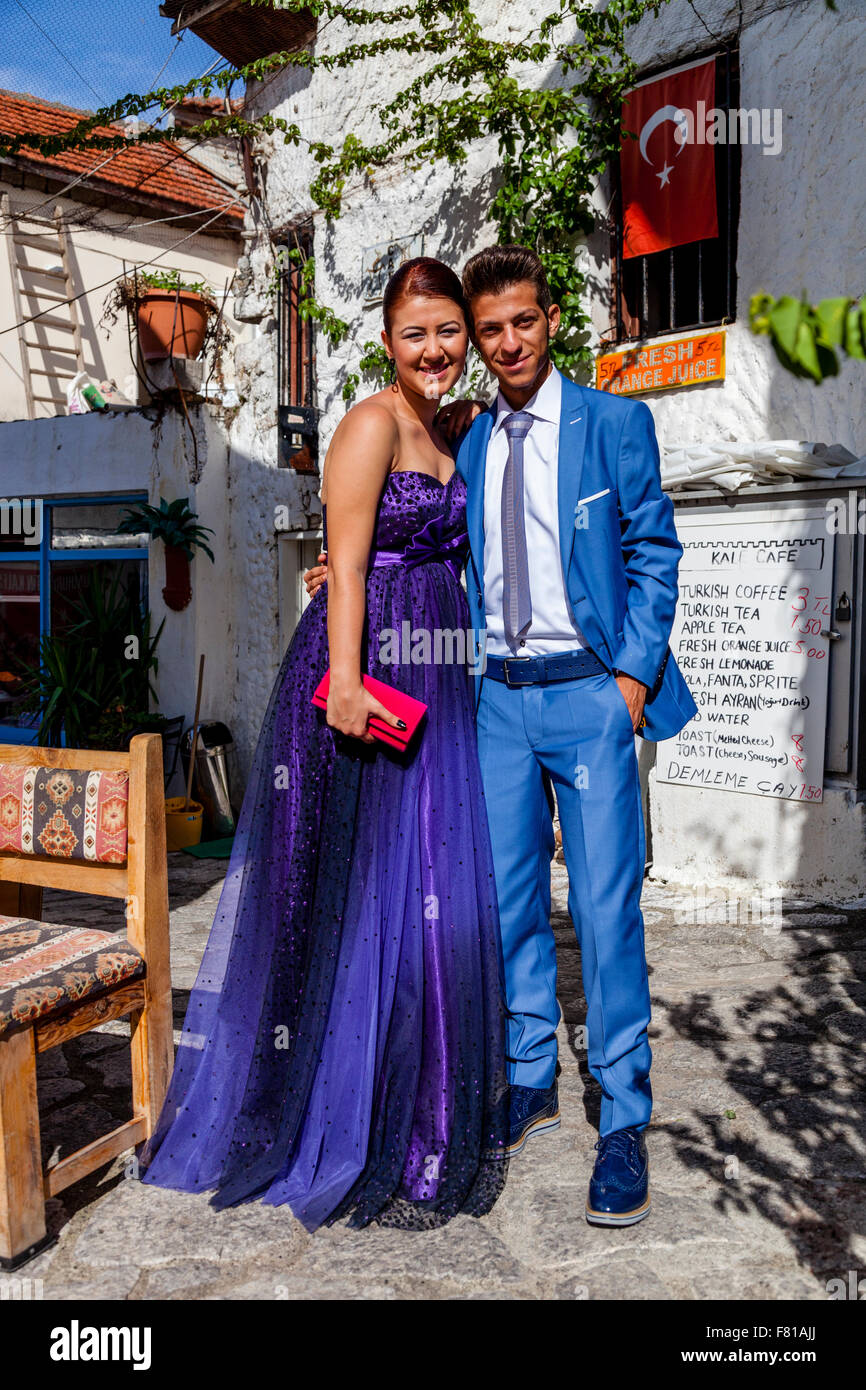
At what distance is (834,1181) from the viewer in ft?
8.62

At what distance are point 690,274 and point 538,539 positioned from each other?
408 cm

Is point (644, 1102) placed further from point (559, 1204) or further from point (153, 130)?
point (153, 130)

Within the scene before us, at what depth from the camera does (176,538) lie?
26.9 ft

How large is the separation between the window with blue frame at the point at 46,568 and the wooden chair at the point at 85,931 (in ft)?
20.2

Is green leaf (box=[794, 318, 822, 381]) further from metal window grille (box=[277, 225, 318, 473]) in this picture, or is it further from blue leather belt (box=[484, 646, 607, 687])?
metal window grille (box=[277, 225, 318, 473])

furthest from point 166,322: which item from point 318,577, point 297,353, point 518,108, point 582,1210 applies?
point 582,1210

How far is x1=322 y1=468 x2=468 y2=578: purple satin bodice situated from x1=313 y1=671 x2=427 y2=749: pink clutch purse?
0.35m

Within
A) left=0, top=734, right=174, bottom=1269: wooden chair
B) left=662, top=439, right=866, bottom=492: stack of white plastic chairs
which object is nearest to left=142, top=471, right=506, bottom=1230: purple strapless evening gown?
left=0, top=734, right=174, bottom=1269: wooden chair

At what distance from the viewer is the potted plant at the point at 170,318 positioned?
868cm

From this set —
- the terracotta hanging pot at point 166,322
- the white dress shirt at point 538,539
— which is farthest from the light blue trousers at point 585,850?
the terracotta hanging pot at point 166,322

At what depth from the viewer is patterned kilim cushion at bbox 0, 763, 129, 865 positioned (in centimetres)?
270
